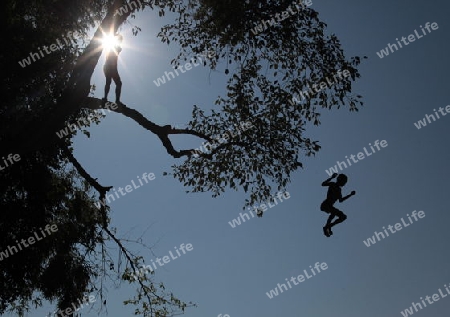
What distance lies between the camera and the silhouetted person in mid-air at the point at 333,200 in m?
8.99

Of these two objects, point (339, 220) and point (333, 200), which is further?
point (339, 220)

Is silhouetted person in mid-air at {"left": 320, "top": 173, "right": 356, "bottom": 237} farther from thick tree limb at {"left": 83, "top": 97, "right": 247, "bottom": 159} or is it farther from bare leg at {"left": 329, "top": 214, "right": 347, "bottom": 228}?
thick tree limb at {"left": 83, "top": 97, "right": 247, "bottom": 159}

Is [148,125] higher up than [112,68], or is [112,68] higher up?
[112,68]

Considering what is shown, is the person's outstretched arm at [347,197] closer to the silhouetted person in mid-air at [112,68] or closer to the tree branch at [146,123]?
the tree branch at [146,123]

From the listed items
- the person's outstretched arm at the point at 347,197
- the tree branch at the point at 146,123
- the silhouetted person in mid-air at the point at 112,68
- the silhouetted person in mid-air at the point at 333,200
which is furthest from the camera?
the tree branch at the point at 146,123

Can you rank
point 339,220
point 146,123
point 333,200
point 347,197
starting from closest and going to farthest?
point 347,197 → point 333,200 → point 339,220 → point 146,123

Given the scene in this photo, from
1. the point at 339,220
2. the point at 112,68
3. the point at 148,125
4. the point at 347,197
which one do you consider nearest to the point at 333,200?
the point at 347,197

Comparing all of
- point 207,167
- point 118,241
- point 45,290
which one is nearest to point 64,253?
point 45,290

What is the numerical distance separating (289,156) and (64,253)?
867cm

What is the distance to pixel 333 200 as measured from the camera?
30.6 ft

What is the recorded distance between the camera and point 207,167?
1368cm

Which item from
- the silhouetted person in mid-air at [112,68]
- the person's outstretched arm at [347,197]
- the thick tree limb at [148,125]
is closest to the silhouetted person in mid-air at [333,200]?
the person's outstretched arm at [347,197]

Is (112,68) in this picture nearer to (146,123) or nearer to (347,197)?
(146,123)

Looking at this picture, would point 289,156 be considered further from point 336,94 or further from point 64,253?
point 64,253
